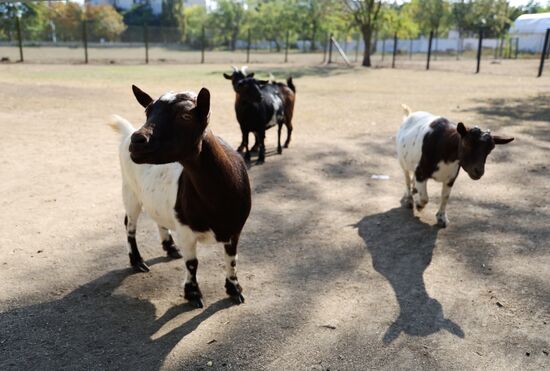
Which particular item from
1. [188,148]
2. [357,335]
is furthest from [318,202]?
[188,148]

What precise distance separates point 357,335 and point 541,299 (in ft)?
5.44

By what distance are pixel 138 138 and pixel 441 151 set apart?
3.53m

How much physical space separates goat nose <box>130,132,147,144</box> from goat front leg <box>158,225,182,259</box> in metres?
2.23

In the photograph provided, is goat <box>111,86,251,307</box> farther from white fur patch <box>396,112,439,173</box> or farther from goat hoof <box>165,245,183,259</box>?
white fur patch <box>396,112,439,173</box>

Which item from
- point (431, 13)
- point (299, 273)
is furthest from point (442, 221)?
point (431, 13)

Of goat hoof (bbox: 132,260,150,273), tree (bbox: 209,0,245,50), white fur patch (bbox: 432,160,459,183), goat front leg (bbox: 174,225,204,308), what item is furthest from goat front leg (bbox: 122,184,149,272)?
tree (bbox: 209,0,245,50)

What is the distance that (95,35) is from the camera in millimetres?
53531

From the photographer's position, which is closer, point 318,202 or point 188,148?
point 188,148

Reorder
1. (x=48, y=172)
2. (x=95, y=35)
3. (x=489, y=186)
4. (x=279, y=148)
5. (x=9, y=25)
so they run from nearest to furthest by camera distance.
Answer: (x=489, y=186)
(x=48, y=172)
(x=279, y=148)
(x=9, y=25)
(x=95, y=35)

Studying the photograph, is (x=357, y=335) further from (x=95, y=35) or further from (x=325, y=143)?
(x=95, y=35)

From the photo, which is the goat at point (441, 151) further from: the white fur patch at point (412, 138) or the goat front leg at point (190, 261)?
the goat front leg at point (190, 261)

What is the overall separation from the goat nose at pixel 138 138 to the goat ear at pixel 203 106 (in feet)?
1.27

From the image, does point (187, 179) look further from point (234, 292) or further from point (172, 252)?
point (172, 252)

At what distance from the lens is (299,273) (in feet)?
14.5
